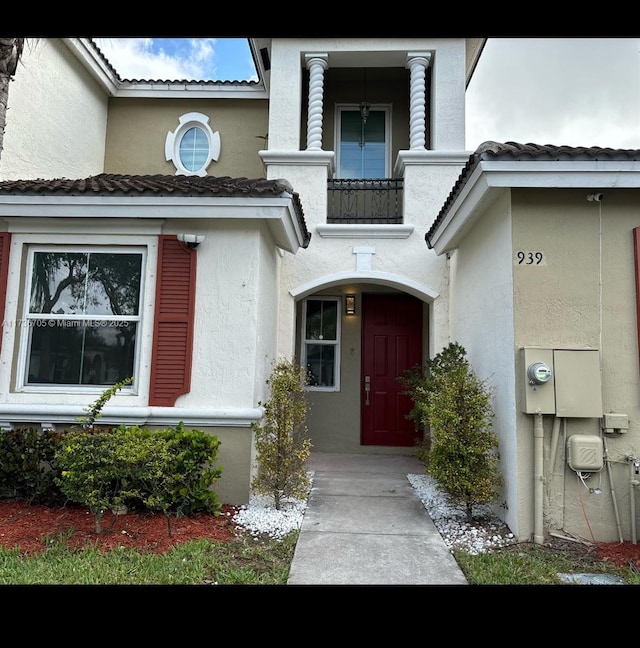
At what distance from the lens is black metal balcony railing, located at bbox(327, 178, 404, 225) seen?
867cm

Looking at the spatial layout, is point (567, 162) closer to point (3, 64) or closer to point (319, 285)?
point (319, 285)

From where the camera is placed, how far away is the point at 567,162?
15.0 ft

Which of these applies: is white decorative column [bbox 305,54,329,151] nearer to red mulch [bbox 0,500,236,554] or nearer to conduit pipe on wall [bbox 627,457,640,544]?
red mulch [bbox 0,500,236,554]

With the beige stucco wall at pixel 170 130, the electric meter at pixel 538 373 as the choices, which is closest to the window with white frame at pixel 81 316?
the electric meter at pixel 538 373

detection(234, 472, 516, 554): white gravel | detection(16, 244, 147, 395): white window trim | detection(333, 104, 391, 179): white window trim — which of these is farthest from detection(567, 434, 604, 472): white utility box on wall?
detection(333, 104, 391, 179): white window trim

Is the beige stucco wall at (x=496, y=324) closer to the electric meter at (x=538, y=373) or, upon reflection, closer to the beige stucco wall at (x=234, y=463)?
the electric meter at (x=538, y=373)

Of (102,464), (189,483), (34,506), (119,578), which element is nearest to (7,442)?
(34,506)

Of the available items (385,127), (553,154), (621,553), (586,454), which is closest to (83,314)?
A: (553,154)

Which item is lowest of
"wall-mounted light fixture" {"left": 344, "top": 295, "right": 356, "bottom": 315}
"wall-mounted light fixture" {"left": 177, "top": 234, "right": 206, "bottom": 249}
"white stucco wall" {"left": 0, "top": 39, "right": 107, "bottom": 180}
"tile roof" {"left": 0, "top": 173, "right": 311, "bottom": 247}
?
"wall-mounted light fixture" {"left": 344, "top": 295, "right": 356, "bottom": 315}

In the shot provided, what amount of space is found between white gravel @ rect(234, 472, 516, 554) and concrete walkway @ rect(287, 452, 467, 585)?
129 mm

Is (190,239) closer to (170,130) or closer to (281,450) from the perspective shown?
(281,450)

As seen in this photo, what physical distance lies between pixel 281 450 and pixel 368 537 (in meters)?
1.37

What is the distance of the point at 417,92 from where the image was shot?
8680mm

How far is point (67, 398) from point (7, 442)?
2.50ft
